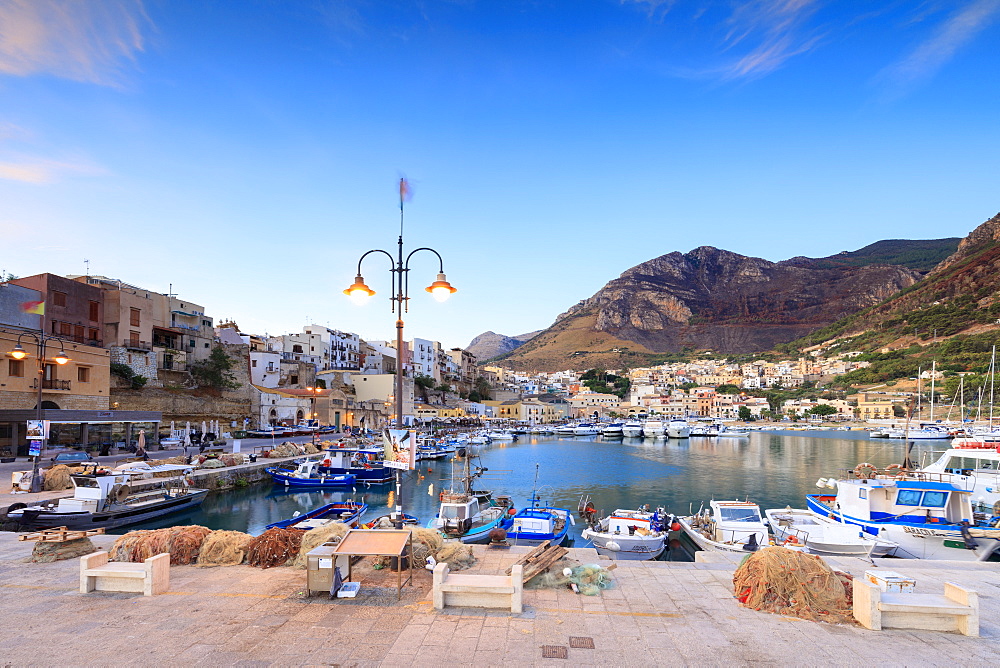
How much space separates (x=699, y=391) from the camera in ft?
496

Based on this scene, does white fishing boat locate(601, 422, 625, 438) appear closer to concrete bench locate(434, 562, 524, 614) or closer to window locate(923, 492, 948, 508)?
window locate(923, 492, 948, 508)

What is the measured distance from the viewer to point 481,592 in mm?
7492

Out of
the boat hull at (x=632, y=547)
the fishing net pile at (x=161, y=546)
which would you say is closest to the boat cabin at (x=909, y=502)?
the boat hull at (x=632, y=547)

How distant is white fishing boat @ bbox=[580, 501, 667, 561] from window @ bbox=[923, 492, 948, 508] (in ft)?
26.9

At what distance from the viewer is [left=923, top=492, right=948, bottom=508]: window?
1673 centimetres

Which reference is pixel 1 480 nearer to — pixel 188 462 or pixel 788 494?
pixel 188 462

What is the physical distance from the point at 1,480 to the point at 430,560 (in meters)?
24.5

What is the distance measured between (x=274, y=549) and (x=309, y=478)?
85.5 feet

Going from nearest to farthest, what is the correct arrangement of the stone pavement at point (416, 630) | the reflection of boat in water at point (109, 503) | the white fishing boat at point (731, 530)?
1. the stone pavement at point (416, 630)
2. the white fishing boat at point (731, 530)
3. the reflection of boat in water at point (109, 503)

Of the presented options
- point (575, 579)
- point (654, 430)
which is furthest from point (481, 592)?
point (654, 430)

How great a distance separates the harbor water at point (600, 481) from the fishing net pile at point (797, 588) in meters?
14.9

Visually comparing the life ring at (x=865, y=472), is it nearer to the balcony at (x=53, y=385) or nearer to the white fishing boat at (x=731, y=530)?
the white fishing boat at (x=731, y=530)

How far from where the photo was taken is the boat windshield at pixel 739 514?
17.9 metres

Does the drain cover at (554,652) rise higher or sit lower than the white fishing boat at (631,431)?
higher
